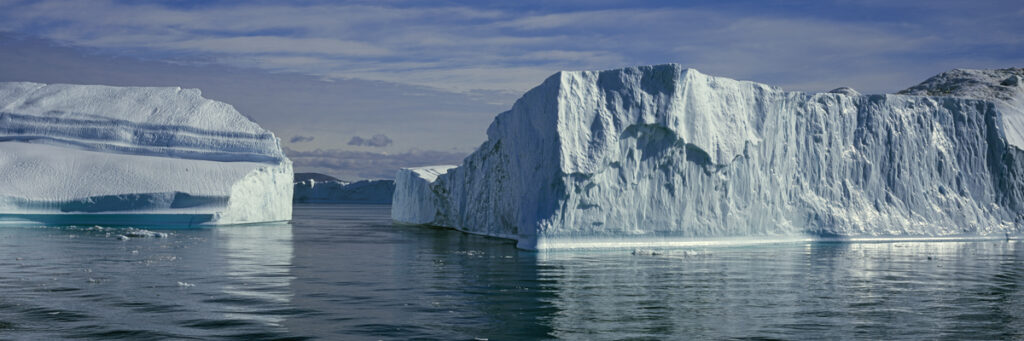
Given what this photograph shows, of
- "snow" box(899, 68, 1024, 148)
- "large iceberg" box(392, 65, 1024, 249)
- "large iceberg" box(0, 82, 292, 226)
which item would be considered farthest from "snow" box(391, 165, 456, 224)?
"snow" box(899, 68, 1024, 148)

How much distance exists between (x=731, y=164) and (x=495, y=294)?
9109 mm

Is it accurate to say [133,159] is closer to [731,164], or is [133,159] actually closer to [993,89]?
[731,164]

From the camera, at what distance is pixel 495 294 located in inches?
315

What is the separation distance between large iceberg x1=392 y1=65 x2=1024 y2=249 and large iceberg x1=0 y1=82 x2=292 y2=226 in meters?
6.33

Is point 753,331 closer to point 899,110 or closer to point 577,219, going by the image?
point 577,219

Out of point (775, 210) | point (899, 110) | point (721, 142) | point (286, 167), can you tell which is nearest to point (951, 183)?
point (899, 110)

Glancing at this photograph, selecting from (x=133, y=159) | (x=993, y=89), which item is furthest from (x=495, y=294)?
(x=993, y=89)

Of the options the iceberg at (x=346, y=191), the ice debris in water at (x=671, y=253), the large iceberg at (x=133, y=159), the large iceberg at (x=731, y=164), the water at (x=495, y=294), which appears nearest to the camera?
the water at (x=495, y=294)

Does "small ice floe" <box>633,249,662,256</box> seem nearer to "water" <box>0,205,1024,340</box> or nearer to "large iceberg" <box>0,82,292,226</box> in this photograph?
"water" <box>0,205,1024,340</box>

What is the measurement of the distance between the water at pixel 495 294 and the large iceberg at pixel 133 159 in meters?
6.93

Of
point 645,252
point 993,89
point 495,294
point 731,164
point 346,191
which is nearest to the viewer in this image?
point 495,294

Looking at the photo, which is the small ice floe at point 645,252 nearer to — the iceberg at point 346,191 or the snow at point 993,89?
the snow at point 993,89

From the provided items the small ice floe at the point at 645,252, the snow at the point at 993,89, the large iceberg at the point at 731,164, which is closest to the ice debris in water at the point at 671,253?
the small ice floe at the point at 645,252

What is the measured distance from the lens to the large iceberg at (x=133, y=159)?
20078 millimetres
